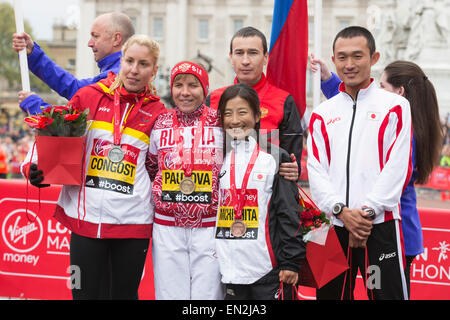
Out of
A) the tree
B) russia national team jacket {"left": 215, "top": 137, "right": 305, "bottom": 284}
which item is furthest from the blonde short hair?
the tree

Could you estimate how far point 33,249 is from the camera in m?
5.64

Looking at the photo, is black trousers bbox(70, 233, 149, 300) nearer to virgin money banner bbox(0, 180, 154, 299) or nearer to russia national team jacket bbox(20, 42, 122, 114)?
russia national team jacket bbox(20, 42, 122, 114)

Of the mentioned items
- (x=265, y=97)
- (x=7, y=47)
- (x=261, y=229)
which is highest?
(x=7, y=47)

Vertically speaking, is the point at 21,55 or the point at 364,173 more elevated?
the point at 21,55

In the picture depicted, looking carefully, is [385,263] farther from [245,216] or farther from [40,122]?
[40,122]

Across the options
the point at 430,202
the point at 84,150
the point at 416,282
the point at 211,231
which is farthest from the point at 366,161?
the point at 430,202

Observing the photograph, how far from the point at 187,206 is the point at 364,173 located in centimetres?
107

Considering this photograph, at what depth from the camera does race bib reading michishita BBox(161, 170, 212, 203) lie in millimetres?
3406

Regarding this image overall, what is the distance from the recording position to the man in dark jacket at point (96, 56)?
417 centimetres

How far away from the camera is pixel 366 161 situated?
3375mm

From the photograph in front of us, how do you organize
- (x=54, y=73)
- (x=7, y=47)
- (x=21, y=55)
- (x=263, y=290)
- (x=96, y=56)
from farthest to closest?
(x=7, y=47) → (x=96, y=56) → (x=54, y=73) → (x=21, y=55) → (x=263, y=290)

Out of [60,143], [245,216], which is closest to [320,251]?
[245,216]
